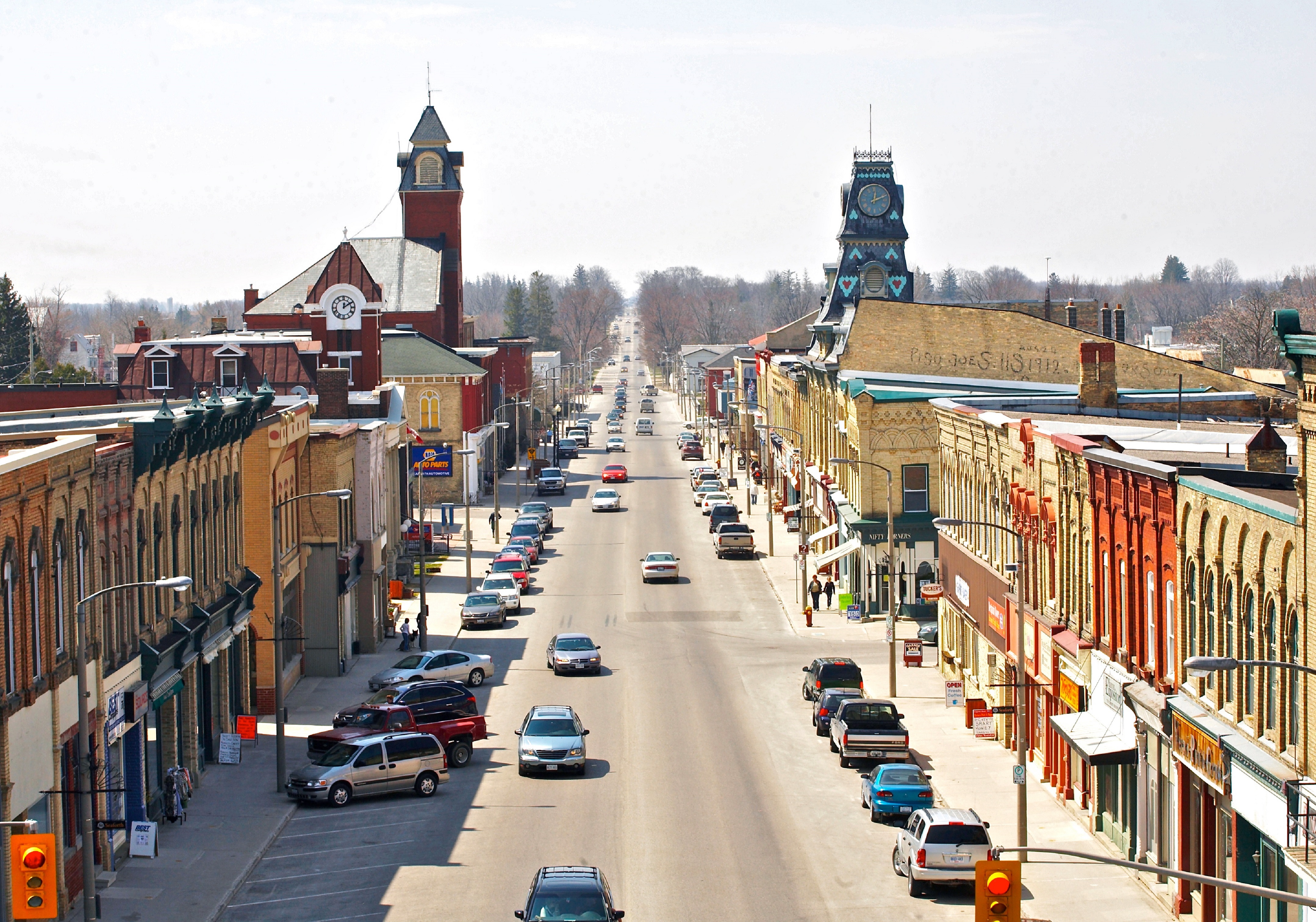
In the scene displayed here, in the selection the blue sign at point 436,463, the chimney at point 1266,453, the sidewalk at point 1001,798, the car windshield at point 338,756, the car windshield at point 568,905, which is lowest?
the sidewalk at point 1001,798

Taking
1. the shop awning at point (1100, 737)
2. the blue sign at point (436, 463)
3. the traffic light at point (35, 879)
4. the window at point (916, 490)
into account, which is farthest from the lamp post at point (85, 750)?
the blue sign at point (436, 463)

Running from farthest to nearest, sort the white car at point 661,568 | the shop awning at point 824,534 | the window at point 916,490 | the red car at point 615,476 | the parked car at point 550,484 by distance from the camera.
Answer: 1. the red car at point 615,476
2. the parked car at point 550,484
3. the white car at point 661,568
4. the shop awning at point 824,534
5. the window at point 916,490

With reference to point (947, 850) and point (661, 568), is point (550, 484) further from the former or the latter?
point (947, 850)

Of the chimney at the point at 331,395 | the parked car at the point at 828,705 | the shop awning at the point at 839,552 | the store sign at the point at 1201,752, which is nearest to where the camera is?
the store sign at the point at 1201,752

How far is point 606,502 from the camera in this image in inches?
3944

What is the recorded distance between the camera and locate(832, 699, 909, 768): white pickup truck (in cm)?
3969

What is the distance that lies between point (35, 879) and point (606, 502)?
81291 mm

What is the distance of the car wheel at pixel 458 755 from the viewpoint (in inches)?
1596

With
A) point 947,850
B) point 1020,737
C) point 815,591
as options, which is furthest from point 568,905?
point 815,591

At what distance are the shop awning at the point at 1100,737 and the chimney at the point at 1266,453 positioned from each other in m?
5.50

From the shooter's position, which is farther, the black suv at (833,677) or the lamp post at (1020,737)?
the black suv at (833,677)

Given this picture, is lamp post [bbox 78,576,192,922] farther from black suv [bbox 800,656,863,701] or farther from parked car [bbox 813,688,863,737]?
black suv [bbox 800,656,863,701]

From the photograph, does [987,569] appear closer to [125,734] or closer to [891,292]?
[125,734]

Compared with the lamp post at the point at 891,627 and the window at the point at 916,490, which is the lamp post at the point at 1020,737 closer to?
the lamp post at the point at 891,627
